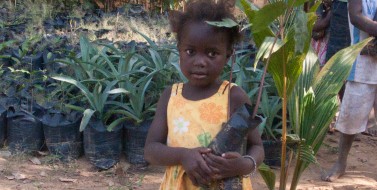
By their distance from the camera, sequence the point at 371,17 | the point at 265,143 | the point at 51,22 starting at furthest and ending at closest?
the point at 51,22, the point at 265,143, the point at 371,17

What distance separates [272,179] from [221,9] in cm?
109

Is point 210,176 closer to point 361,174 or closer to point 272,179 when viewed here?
point 272,179

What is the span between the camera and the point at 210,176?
1.88 metres

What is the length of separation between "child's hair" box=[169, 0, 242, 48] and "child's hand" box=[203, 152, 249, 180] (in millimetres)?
411

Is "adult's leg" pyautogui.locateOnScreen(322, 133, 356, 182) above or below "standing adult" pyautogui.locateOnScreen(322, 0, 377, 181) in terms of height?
below

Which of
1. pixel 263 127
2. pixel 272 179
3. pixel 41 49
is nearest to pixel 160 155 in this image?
pixel 272 179

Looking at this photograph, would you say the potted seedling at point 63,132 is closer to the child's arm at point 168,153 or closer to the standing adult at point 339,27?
the standing adult at point 339,27

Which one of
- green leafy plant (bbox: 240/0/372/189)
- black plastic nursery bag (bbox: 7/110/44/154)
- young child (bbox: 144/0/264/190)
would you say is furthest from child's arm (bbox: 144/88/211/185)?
black plastic nursery bag (bbox: 7/110/44/154)

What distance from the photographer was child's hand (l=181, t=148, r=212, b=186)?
73.9 inches

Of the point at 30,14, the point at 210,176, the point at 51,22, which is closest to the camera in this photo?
the point at 210,176

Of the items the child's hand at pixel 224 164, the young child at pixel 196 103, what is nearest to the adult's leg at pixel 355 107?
the young child at pixel 196 103

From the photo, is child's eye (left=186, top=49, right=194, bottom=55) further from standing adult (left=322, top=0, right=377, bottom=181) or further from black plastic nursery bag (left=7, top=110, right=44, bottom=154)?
black plastic nursery bag (left=7, top=110, right=44, bottom=154)

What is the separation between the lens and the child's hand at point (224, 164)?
1.87 metres

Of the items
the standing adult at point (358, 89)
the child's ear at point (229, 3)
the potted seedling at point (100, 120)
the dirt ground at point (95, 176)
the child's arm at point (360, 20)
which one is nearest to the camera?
the child's ear at point (229, 3)
